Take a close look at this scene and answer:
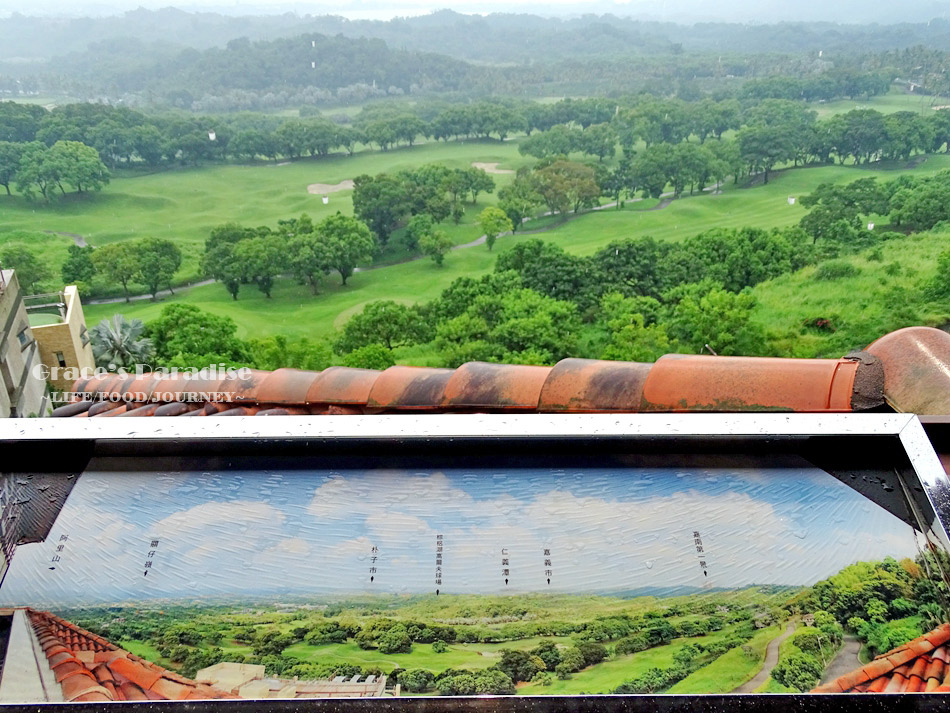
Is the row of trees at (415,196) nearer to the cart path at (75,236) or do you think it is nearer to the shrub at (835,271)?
the cart path at (75,236)

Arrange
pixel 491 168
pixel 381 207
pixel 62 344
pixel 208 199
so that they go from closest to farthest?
pixel 62 344 → pixel 381 207 → pixel 208 199 → pixel 491 168

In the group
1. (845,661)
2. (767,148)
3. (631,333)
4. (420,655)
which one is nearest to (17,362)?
(420,655)

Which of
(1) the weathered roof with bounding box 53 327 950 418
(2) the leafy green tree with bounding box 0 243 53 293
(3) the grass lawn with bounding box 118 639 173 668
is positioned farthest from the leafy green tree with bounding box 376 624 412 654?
(2) the leafy green tree with bounding box 0 243 53 293

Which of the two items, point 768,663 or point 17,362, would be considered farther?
point 17,362

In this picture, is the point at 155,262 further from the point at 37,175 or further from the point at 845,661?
the point at 845,661

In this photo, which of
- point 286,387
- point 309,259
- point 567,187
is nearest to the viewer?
point 286,387

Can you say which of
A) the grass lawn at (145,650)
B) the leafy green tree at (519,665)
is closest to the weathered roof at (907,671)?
the leafy green tree at (519,665)

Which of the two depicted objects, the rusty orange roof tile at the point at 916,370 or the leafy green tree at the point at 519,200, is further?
the leafy green tree at the point at 519,200
